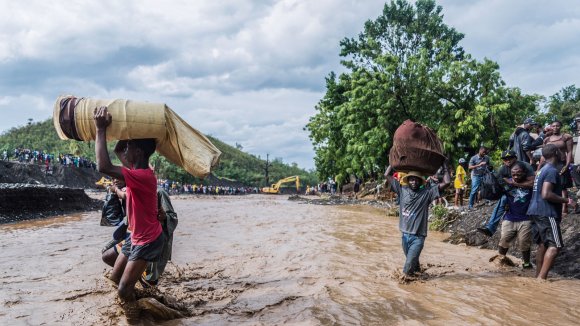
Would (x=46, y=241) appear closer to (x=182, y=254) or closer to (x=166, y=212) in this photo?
(x=182, y=254)

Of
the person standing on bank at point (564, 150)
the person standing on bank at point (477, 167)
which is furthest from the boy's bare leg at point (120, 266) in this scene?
the person standing on bank at point (477, 167)

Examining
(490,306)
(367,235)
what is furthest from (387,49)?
(490,306)

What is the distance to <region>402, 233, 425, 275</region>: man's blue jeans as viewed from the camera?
486 centimetres

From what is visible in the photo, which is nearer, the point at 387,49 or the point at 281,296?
the point at 281,296

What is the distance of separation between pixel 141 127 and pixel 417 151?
125 inches

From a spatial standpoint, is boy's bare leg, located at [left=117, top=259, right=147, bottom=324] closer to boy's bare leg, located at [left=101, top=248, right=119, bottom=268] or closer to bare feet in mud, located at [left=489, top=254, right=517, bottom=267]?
boy's bare leg, located at [left=101, top=248, right=119, bottom=268]

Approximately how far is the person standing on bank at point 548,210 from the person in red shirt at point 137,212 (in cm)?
427

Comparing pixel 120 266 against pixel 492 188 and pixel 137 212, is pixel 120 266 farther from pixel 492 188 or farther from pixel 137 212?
pixel 492 188

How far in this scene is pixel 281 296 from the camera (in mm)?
4379

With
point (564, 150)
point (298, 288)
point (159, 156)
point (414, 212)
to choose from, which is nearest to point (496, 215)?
point (414, 212)

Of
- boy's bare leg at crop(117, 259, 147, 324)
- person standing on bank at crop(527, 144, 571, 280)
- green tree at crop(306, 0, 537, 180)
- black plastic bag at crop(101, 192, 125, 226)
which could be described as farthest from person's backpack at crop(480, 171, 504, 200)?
green tree at crop(306, 0, 537, 180)

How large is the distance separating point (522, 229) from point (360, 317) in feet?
10.3

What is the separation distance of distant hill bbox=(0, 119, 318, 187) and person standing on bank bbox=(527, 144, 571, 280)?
40.7 m

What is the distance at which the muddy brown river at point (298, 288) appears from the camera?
12.2 feet
